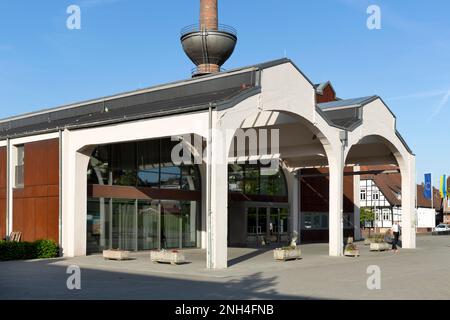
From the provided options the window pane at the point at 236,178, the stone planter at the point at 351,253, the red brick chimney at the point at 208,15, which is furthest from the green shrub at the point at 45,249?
the red brick chimney at the point at 208,15

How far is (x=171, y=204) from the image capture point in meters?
29.5

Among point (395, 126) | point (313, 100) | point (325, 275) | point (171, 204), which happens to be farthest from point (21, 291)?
point (395, 126)

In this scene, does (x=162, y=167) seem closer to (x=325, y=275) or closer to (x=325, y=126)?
(x=325, y=126)

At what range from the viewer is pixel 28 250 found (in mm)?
22516

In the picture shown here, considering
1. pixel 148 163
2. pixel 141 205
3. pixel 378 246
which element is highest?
pixel 148 163

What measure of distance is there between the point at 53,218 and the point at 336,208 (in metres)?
11.8

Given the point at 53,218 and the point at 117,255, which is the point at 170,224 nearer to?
the point at 53,218

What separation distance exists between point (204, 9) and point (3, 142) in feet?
57.0

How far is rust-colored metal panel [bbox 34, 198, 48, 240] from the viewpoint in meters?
24.6

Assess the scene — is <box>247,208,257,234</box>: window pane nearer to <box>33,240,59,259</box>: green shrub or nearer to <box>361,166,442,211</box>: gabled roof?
<box>33,240,59,259</box>: green shrub

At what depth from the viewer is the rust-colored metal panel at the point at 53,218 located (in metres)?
24.0

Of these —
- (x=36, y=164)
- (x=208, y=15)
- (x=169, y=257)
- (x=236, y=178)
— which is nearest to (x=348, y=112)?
(x=236, y=178)
